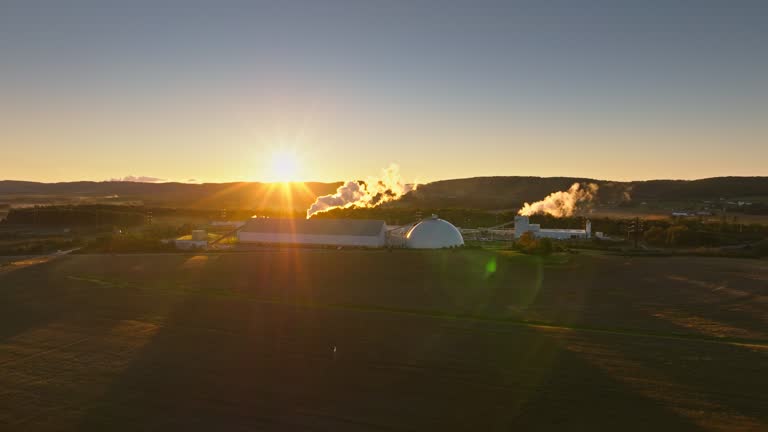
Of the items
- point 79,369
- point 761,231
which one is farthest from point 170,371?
point 761,231

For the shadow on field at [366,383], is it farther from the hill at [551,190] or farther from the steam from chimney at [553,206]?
the hill at [551,190]

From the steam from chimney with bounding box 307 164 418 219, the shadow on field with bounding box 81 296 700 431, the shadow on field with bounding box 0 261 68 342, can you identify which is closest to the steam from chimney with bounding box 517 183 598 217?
the steam from chimney with bounding box 307 164 418 219

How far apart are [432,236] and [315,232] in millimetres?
11425

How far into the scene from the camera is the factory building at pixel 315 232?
50125 millimetres

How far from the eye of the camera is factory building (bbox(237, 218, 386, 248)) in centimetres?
5012

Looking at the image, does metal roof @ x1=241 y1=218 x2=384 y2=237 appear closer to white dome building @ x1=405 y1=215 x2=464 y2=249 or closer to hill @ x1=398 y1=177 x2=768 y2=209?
white dome building @ x1=405 y1=215 x2=464 y2=249

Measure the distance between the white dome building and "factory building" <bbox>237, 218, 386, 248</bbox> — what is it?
145 inches

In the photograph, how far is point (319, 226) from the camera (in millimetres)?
52844

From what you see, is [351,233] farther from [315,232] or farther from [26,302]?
[26,302]

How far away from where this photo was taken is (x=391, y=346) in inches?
704

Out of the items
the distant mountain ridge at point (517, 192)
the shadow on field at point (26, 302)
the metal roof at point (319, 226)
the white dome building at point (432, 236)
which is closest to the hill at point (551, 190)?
the distant mountain ridge at point (517, 192)

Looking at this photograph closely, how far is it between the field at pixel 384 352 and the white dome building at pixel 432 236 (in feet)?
46.1

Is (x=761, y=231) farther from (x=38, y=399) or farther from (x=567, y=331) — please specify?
(x=38, y=399)

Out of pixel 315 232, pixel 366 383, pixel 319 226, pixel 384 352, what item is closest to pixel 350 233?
pixel 315 232
